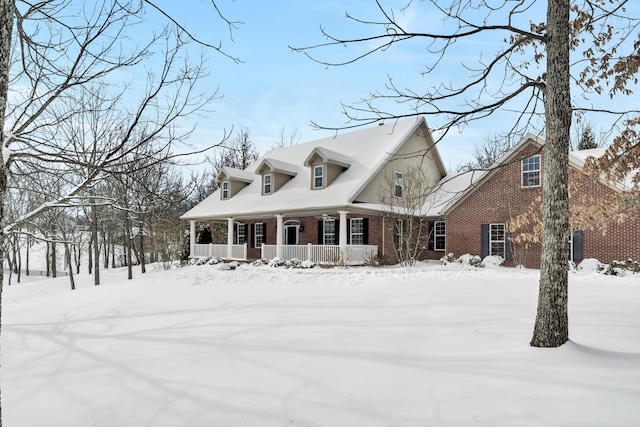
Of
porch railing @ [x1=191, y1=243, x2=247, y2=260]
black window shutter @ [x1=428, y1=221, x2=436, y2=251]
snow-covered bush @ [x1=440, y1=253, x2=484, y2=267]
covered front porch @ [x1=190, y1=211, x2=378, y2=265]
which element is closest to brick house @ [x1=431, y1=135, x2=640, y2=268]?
snow-covered bush @ [x1=440, y1=253, x2=484, y2=267]

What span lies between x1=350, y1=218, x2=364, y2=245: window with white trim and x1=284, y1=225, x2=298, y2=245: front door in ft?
13.1

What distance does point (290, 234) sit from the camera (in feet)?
74.2

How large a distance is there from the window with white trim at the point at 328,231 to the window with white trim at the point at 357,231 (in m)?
1.01

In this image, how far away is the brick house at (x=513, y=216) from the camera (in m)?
14.3

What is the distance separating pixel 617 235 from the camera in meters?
14.3

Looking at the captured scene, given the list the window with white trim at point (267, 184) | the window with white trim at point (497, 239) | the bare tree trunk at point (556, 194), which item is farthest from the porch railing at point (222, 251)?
the bare tree trunk at point (556, 194)

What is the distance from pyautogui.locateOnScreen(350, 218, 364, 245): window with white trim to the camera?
19.1m

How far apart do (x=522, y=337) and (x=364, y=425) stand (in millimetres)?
3197

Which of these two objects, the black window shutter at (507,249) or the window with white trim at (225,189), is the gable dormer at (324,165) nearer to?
the window with white trim at (225,189)

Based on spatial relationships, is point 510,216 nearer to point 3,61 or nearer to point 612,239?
point 612,239

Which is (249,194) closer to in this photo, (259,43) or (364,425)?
(259,43)

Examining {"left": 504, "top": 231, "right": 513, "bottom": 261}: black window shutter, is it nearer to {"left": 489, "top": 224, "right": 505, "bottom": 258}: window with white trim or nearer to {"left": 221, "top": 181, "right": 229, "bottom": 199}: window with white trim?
{"left": 489, "top": 224, "right": 505, "bottom": 258}: window with white trim

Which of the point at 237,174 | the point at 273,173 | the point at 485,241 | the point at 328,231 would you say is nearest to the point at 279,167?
the point at 273,173

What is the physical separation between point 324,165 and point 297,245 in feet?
13.7
